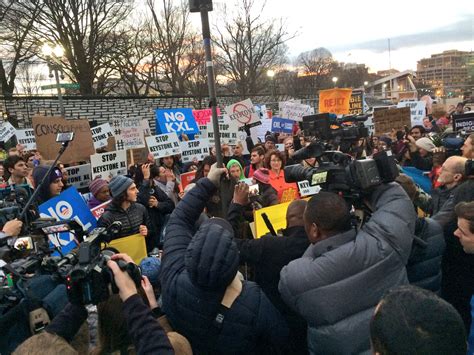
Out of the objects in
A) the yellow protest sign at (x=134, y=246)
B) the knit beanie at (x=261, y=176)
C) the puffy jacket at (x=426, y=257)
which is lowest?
the yellow protest sign at (x=134, y=246)

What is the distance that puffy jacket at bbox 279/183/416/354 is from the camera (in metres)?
1.93

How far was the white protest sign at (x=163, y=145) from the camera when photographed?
7.35 m

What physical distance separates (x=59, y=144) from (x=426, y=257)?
7.16m

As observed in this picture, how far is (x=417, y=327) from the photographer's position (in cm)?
114

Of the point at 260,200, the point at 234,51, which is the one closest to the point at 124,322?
the point at 260,200

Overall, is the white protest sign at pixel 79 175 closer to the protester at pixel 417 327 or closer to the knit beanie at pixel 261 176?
the knit beanie at pixel 261 176

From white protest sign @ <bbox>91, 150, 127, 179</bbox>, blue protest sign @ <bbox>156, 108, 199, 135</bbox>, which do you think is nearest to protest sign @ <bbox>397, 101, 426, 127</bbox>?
blue protest sign @ <bbox>156, 108, 199, 135</bbox>

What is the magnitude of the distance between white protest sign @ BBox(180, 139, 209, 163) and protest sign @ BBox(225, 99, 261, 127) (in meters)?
0.97

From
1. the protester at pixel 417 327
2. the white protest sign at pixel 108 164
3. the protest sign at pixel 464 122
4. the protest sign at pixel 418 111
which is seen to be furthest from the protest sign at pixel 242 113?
the protester at pixel 417 327

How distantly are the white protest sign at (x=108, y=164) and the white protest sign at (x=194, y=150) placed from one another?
1241 mm

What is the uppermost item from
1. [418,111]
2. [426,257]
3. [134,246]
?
[418,111]

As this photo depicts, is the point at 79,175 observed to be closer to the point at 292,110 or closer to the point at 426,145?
the point at 426,145

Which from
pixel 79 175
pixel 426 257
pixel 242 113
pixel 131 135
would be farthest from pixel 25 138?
pixel 426 257

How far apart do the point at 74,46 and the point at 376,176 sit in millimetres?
25554
